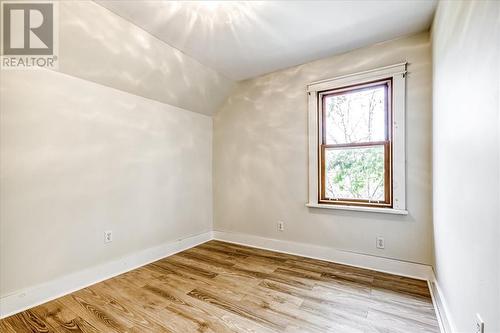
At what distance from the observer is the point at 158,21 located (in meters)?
2.12

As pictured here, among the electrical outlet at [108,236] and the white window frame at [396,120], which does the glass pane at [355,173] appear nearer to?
the white window frame at [396,120]

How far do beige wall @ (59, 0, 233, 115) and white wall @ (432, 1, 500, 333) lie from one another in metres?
2.49

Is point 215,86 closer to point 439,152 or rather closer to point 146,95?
point 146,95

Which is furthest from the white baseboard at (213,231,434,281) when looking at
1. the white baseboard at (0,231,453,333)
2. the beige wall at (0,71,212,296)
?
the beige wall at (0,71,212,296)

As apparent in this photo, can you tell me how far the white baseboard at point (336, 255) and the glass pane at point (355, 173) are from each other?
666 millimetres

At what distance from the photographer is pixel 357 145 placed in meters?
2.72

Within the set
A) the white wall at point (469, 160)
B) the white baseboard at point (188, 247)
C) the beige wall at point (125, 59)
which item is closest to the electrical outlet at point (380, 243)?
the white baseboard at point (188, 247)

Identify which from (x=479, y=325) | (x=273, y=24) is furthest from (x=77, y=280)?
(x=273, y=24)

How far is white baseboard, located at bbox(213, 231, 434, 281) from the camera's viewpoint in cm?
239

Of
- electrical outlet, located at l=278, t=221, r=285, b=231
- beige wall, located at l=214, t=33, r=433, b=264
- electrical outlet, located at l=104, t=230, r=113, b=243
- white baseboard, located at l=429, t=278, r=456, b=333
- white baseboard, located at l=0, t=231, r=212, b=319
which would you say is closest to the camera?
white baseboard, located at l=429, t=278, r=456, b=333

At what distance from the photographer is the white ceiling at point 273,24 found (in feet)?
6.38

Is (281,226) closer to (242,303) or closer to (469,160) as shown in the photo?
(242,303)

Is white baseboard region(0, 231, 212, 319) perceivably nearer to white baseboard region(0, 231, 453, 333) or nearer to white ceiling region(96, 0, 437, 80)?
white baseboard region(0, 231, 453, 333)

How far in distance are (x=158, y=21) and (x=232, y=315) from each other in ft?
8.51
